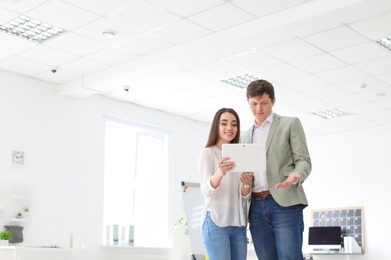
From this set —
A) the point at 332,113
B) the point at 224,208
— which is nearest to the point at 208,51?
the point at 224,208

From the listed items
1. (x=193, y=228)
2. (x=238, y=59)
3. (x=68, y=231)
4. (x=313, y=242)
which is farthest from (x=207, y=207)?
(x=313, y=242)

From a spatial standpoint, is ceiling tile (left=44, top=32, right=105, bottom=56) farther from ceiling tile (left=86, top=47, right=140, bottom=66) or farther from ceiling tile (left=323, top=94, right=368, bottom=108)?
ceiling tile (left=323, top=94, right=368, bottom=108)

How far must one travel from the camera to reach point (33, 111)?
25.6ft

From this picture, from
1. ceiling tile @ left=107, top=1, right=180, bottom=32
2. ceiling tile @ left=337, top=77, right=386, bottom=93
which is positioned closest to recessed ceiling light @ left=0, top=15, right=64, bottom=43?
ceiling tile @ left=107, top=1, right=180, bottom=32

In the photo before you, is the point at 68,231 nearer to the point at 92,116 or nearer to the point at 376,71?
the point at 92,116

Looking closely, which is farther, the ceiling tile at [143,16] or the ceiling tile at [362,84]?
the ceiling tile at [362,84]

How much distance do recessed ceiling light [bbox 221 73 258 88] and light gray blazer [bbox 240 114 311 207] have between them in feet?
16.5

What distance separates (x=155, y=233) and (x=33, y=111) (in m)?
2.89

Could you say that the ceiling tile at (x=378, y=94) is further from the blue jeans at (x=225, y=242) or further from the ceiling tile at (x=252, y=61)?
the blue jeans at (x=225, y=242)

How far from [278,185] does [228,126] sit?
55cm

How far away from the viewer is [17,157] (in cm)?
752

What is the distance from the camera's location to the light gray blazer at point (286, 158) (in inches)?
107

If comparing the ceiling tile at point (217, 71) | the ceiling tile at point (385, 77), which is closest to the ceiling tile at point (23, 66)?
the ceiling tile at point (217, 71)

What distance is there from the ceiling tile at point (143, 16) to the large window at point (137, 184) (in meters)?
2.96
